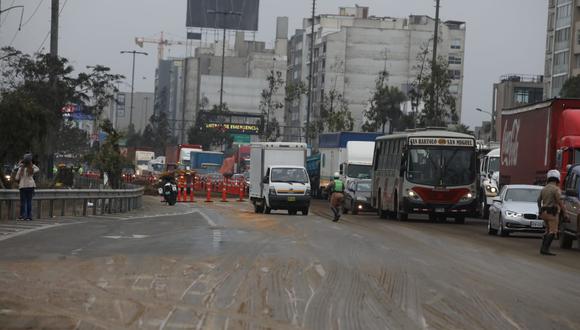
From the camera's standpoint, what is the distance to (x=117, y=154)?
54094mm

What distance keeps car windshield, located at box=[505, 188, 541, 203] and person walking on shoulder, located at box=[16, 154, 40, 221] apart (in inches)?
512

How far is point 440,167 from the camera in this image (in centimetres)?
4322

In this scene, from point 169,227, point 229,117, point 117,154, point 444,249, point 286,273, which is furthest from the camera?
point 229,117

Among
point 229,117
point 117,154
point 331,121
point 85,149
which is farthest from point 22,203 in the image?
point 229,117

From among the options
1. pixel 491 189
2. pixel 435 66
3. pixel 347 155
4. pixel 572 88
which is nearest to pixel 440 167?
pixel 491 189

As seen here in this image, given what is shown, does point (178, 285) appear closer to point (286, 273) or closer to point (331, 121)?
point (286, 273)

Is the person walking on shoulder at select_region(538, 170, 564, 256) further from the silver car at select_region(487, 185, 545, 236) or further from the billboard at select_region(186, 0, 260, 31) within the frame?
the billboard at select_region(186, 0, 260, 31)

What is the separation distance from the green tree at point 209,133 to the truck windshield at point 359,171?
92.5 m

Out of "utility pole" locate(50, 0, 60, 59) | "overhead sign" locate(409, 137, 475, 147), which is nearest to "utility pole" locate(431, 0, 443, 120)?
"overhead sign" locate(409, 137, 475, 147)

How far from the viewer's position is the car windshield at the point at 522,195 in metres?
33.8

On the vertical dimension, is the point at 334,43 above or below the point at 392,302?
above

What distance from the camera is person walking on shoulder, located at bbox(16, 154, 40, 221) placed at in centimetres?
3002

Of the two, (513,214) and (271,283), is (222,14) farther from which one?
(271,283)

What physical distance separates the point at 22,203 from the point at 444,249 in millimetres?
11233
